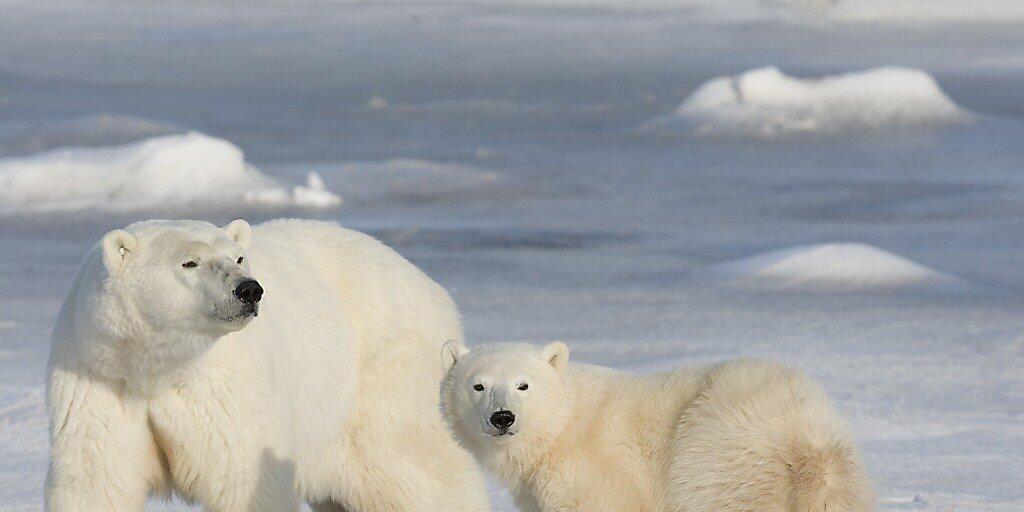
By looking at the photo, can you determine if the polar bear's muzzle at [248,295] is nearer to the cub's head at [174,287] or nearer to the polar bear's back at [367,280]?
the cub's head at [174,287]

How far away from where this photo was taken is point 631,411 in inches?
127

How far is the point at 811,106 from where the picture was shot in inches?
609

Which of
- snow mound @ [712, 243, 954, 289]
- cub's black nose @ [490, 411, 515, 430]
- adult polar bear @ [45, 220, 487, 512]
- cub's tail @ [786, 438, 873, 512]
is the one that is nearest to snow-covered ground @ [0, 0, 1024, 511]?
snow mound @ [712, 243, 954, 289]

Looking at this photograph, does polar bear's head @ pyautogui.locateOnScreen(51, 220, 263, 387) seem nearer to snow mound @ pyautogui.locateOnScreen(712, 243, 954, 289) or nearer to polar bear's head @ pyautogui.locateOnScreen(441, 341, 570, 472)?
polar bear's head @ pyautogui.locateOnScreen(441, 341, 570, 472)

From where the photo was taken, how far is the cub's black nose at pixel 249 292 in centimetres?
281

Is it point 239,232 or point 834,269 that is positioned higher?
point 239,232

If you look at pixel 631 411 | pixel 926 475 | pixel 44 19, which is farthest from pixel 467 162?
pixel 44 19

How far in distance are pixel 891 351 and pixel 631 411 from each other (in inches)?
128

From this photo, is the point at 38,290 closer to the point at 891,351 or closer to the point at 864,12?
the point at 891,351

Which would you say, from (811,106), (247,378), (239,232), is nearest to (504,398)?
(247,378)

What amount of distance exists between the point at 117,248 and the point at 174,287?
5.4 inches

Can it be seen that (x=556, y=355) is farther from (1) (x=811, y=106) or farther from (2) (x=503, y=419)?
(1) (x=811, y=106)

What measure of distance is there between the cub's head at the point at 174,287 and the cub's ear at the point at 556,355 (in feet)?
2.32

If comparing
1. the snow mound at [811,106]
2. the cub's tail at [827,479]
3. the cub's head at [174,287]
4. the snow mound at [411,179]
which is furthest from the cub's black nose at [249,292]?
the snow mound at [811,106]
